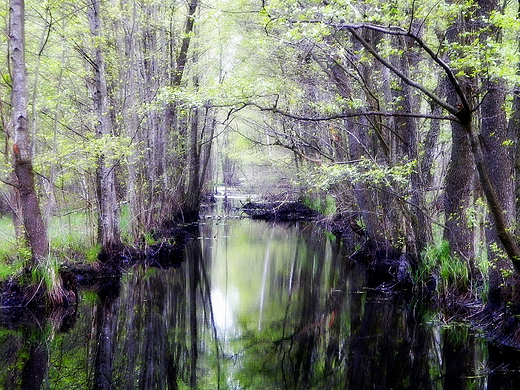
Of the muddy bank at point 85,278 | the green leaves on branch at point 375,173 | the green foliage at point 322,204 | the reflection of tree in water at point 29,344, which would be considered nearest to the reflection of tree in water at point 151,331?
the muddy bank at point 85,278

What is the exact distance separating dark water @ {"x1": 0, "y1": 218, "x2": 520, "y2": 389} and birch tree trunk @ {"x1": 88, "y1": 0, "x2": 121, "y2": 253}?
1113 mm

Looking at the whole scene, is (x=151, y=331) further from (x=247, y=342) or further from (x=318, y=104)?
(x=318, y=104)

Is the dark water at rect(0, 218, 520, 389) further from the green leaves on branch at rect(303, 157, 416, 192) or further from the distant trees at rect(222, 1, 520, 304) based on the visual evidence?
the green leaves on branch at rect(303, 157, 416, 192)

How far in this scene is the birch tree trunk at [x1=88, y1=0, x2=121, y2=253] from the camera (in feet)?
34.9

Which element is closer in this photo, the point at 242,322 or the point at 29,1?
the point at 242,322

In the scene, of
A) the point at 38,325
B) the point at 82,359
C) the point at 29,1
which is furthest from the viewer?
the point at 29,1

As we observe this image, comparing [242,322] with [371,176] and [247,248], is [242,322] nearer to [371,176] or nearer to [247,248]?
[371,176]

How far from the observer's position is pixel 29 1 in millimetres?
9930

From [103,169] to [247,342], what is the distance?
592 centimetres

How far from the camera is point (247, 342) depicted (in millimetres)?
7449

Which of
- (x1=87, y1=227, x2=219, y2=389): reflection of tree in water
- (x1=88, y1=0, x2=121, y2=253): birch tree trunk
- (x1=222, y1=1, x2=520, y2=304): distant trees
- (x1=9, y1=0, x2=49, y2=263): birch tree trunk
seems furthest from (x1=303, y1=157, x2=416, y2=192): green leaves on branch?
(x1=9, y1=0, x2=49, y2=263): birch tree trunk

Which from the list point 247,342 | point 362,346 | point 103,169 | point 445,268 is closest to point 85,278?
point 103,169

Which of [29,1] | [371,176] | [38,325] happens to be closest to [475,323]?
[371,176]

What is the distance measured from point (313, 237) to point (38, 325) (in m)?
13.2
